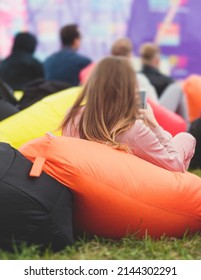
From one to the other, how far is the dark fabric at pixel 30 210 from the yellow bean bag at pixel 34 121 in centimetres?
117

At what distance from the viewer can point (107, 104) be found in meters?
3.74

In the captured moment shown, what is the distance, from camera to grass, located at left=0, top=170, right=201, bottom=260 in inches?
121

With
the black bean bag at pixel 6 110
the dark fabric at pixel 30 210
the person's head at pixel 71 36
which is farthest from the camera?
the person's head at pixel 71 36

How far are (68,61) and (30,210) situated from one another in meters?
5.01

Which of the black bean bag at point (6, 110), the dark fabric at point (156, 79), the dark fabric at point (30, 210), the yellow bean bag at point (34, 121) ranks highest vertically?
the dark fabric at point (30, 210)

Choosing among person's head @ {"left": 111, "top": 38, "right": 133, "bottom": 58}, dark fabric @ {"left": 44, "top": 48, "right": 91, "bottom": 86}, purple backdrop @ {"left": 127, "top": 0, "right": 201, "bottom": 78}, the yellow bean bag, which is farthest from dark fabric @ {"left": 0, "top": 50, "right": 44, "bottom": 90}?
purple backdrop @ {"left": 127, "top": 0, "right": 201, "bottom": 78}

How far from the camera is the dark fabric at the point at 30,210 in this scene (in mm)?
3074

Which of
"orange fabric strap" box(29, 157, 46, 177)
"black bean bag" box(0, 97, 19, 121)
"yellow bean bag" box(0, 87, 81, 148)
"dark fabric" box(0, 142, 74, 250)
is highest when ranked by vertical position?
"orange fabric strap" box(29, 157, 46, 177)

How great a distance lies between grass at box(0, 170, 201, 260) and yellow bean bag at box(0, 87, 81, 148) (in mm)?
1255

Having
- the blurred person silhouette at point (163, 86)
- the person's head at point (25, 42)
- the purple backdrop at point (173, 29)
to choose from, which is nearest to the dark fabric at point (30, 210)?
the blurred person silhouette at point (163, 86)

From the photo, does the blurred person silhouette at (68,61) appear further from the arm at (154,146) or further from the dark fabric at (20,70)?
the arm at (154,146)

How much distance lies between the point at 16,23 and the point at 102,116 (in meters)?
7.19

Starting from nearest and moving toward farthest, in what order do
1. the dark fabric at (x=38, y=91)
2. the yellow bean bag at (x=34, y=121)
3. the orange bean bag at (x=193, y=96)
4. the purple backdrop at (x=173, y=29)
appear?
1. the yellow bean bag at (x=34, y=121)
2. the dark fabric at (x=38, y=91)
3. the orange bean bag at (x=193, y=96)
4. the purple backdrop at (x=173, y=29)

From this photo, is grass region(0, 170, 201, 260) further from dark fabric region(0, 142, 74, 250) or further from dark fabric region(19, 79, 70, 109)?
dark fabric region(19, 79, 70, 109)
